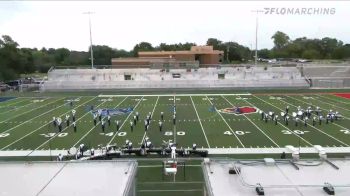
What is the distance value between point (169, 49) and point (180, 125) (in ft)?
198

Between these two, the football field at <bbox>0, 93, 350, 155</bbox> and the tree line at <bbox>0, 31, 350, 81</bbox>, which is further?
the tree line at <bbox>0, 31, 350, 81</bbox>

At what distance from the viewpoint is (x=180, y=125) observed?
59.3 feet

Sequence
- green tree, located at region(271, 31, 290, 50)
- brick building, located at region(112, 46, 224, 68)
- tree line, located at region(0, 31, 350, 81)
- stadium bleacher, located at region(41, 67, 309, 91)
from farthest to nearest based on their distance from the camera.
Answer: green tree, located at region(271, 31, 290, 50) → tree line, located at region(0, 31, 350, 81) → brick building, located at region(112, 46, 224, 68) → stadium bleacher, located at region(41, 67, 309, 91)

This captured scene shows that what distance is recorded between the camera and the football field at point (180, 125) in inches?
589

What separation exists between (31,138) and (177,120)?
697 cm

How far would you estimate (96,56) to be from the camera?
67938 mm

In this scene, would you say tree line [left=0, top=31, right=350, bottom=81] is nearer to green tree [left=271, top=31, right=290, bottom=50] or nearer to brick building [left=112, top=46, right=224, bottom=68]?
green tree [left=271, top=31, right=290, bottom=50]

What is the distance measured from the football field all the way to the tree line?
31.9 metres

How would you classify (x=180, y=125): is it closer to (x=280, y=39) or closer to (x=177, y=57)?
(x=177, y=57)

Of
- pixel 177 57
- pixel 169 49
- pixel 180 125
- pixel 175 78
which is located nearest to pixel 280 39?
pixel 169 49

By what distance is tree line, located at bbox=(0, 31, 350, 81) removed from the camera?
58594 millimetres

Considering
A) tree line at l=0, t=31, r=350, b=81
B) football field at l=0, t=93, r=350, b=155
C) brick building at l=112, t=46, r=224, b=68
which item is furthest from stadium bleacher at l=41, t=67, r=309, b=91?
tree line at l=0, t=31, r=350, b=81

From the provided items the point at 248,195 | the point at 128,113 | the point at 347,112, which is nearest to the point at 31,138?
the point at 128,113

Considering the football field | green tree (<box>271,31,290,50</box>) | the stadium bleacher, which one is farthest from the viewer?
green tree (<box>271,31,290,50</box>)
